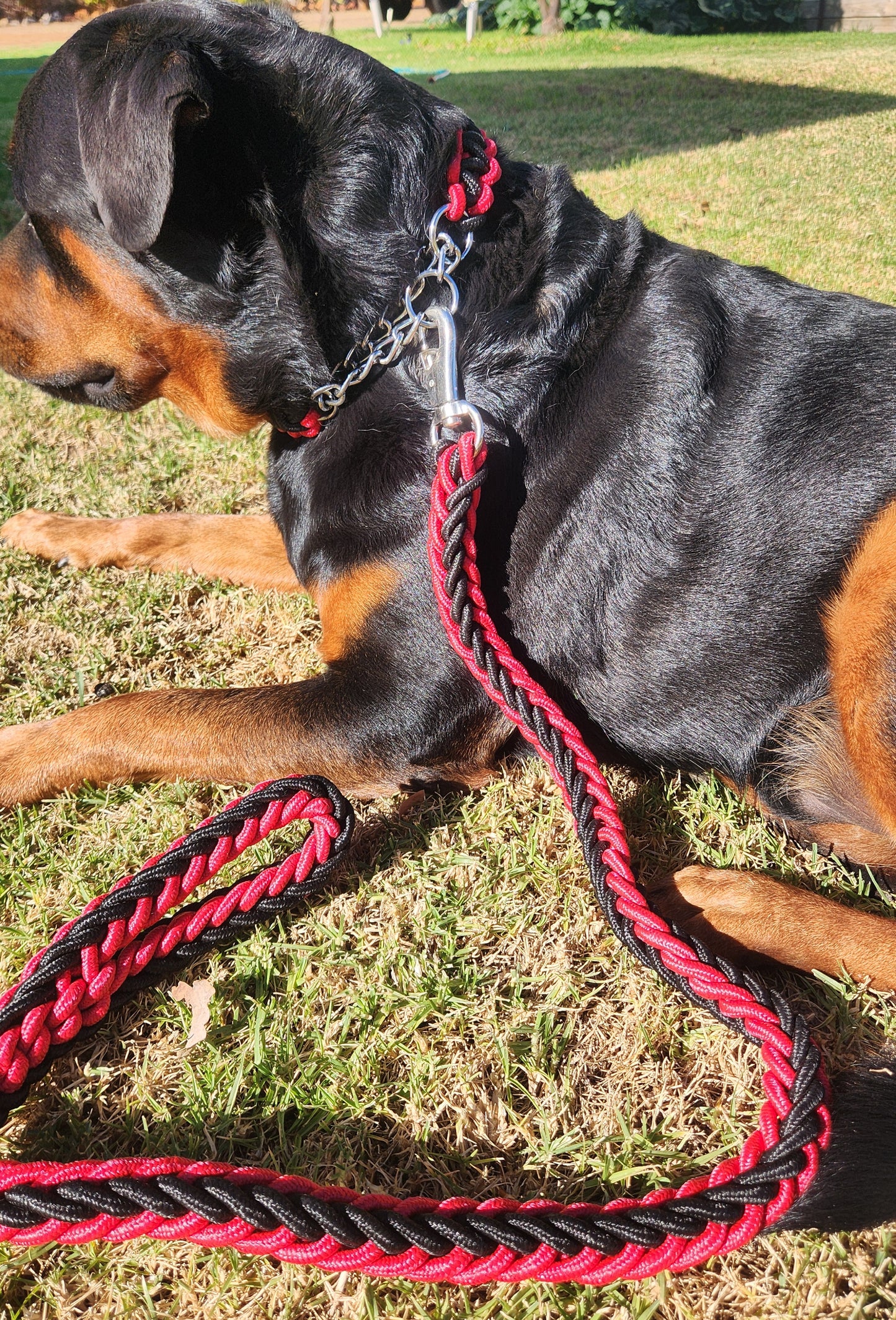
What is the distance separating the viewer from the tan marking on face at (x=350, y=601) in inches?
92.1

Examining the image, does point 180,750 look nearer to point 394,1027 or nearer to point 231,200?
point 394,1027

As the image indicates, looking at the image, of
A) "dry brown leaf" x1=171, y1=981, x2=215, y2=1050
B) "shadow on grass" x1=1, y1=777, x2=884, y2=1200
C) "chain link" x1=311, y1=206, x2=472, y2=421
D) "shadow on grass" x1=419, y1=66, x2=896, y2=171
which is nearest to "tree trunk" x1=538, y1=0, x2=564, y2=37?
"shadow on grass" x1=419, y1=66, x2=896, y2=171

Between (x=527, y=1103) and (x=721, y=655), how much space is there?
3.59 feet

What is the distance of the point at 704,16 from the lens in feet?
68.0

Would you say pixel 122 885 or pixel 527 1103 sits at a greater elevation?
pixel 122 885

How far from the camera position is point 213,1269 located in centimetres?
161

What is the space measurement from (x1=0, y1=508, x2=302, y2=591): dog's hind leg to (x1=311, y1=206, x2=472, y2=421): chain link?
101 centimetres

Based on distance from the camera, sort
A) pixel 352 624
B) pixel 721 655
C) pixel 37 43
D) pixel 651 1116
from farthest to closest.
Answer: pixel 37 43
pixel 352 624
pixel 721 655
pixel 651 1116

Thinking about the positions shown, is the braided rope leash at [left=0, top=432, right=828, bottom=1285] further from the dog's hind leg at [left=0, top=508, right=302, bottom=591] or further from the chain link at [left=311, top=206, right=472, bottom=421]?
the dog's hind leg at [left=0, top=508, right=302, bottom=591]

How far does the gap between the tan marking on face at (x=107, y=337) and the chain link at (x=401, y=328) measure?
291mm

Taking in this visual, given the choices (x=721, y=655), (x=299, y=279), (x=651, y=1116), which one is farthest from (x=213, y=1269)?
(x=299, y=279)

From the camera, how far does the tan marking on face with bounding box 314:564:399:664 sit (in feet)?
7.68

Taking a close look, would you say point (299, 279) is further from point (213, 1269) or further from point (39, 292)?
point (213, 1269)

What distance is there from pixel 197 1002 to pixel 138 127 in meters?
1.90
